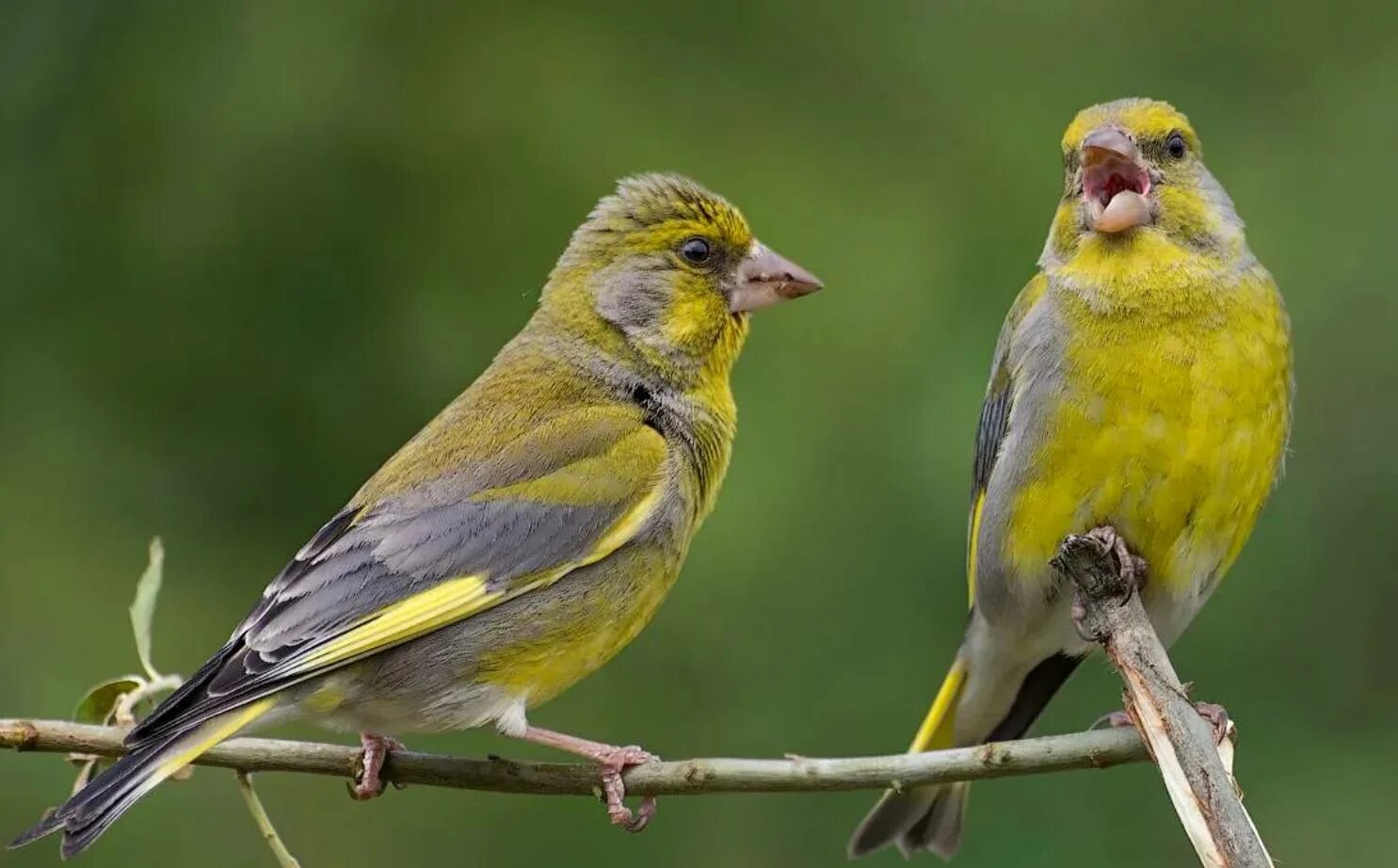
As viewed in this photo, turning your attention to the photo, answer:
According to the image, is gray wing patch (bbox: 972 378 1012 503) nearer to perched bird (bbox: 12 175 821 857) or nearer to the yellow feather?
perched bird (bbox: 12 175 821 857)

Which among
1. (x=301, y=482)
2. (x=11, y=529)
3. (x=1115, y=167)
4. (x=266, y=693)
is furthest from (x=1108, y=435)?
(x=11, y=529)

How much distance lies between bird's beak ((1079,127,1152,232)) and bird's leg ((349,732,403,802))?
1.78m

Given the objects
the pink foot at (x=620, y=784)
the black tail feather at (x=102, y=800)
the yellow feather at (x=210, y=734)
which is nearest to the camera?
the black tail feather at (x=102, y=800)

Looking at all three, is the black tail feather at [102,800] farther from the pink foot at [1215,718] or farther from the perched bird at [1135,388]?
the pink foot at [1215,718]

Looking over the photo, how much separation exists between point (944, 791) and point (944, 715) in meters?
0.17

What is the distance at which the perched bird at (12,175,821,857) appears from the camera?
12.7ft

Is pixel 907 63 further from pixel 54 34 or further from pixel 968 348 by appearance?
pixel 54 34

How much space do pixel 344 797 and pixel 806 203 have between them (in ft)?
7.65

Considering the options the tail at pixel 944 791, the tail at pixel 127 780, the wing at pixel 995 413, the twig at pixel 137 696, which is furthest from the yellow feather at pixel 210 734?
the wing at pixel 995 413

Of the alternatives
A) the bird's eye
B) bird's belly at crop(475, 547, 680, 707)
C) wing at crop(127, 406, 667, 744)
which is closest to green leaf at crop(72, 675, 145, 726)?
wing at crop(127, 406, 667, 744)

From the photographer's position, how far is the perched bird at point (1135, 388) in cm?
409

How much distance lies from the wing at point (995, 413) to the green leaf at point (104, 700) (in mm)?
1774

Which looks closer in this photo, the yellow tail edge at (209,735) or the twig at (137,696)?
the yellow tail edge at (209,735)

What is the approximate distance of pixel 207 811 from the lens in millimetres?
6129
